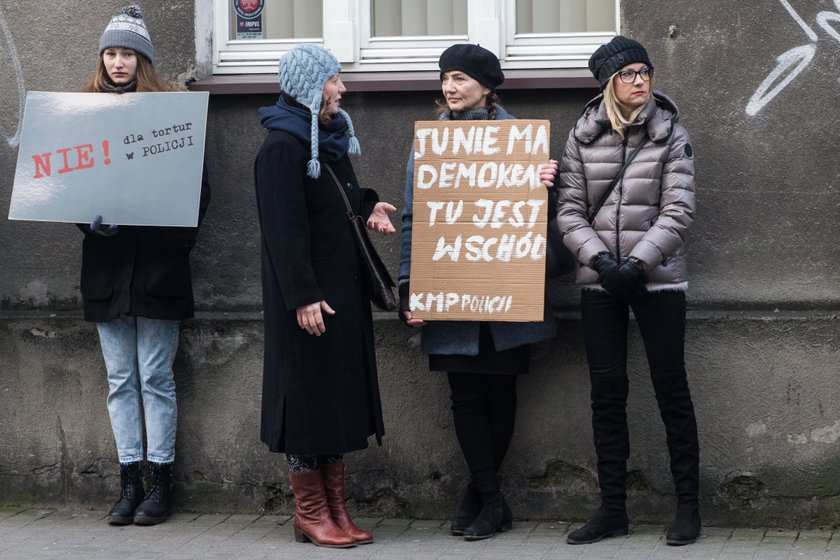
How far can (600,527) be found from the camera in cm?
596

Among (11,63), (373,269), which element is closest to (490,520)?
(373,269)

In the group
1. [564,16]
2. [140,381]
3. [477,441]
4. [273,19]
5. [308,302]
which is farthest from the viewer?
[273,19]

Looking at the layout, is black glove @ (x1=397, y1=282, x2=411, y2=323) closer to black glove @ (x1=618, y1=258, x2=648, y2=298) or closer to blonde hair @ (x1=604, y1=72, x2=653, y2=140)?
black glove @ (x1=618, y1=258, x2=648, y2=298)

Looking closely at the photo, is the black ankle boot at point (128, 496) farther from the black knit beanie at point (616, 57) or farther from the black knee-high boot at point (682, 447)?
the black knit beanie at point (616, 57)

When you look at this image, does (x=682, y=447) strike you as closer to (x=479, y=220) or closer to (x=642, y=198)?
(x=642, y=198)

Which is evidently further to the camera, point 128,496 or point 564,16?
point 564,16

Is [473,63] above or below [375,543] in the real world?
above

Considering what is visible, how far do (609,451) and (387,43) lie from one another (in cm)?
230

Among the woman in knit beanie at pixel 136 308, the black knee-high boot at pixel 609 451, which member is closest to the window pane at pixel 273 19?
the woman in knit beanie at pixel 136 308

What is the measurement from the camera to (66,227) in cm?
687

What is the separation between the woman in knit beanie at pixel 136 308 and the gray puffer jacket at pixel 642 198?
5.87 feet

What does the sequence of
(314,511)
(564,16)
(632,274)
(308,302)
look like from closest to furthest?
(632,274) < (308,302) < (314,511) < (564,16)

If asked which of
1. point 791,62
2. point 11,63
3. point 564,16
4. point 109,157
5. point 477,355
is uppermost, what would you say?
point 564,16

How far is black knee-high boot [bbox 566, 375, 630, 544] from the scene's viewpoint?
233 inches
